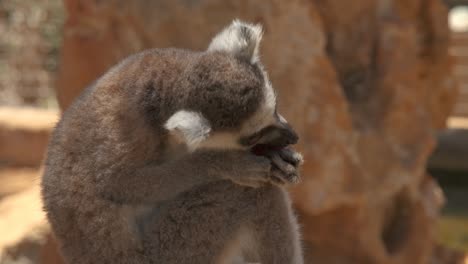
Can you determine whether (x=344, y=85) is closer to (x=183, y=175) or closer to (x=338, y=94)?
(x=338, y=94)

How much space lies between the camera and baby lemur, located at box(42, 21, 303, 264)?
11.4 ft

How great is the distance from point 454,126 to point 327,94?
5.83m

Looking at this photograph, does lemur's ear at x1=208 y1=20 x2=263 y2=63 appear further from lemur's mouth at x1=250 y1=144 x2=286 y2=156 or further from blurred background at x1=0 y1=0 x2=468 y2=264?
blurred background at x1=0 y1=0 x2=468 y2=264

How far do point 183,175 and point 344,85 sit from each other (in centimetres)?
377

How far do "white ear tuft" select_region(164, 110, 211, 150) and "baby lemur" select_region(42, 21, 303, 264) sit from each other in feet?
0.19

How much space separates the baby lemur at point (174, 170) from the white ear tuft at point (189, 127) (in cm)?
6

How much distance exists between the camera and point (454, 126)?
11.8 meters

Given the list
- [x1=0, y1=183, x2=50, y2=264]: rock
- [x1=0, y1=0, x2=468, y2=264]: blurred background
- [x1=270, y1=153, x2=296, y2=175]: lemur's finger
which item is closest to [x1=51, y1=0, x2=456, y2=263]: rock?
[x1=0, y1=0, x2=468, y2=264]: blurred background

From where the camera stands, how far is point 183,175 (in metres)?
3.49

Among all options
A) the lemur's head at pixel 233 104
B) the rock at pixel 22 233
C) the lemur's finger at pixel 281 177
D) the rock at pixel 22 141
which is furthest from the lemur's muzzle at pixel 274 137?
the rock at pixel 22 141

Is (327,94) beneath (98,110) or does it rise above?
beneath

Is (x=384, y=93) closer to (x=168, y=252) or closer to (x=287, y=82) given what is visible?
(x=287, y=82)

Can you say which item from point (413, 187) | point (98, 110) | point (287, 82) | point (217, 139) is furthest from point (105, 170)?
point (413, 187)

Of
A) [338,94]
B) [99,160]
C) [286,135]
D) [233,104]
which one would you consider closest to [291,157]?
[286,135]
